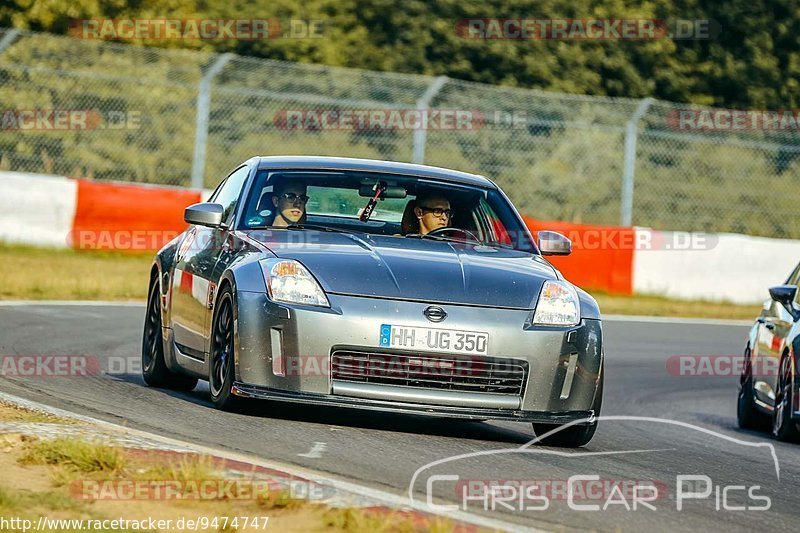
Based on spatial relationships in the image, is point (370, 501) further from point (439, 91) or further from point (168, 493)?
point (439, 91)

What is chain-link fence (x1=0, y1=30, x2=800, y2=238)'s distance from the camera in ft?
77.5

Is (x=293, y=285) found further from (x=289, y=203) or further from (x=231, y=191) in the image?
(x=231, y=191)

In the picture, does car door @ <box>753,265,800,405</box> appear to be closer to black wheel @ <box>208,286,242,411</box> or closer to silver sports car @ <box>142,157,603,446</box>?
silver sports car @ <box>142,157,603,446</box>

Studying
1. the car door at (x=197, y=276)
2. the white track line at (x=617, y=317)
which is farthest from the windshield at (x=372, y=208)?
the white track line at (x=617, y=317)

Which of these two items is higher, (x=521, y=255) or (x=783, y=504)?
(x=521, y=255)

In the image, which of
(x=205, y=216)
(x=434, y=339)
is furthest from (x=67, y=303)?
(x=434, y=339)

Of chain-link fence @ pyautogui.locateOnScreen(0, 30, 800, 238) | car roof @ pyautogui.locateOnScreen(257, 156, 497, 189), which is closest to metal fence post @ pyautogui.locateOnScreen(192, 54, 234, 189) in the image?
chain-link fence @ pyautogui.locateOnScreen(0, 30, 800, 238)

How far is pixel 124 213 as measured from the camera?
71.9 feet

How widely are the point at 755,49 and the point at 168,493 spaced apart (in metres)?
39.9

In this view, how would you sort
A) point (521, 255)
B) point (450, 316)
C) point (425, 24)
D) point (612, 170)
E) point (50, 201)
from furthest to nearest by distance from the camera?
point (425, 24) < point (612, 170) < point (50, 201) < point (521, 255) < point (450, 316)

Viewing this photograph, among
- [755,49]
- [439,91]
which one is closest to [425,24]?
[755,49]

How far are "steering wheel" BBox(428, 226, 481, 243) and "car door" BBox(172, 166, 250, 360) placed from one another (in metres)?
1.15

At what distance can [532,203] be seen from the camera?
3000 cm

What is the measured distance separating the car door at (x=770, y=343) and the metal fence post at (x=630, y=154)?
11898mm
